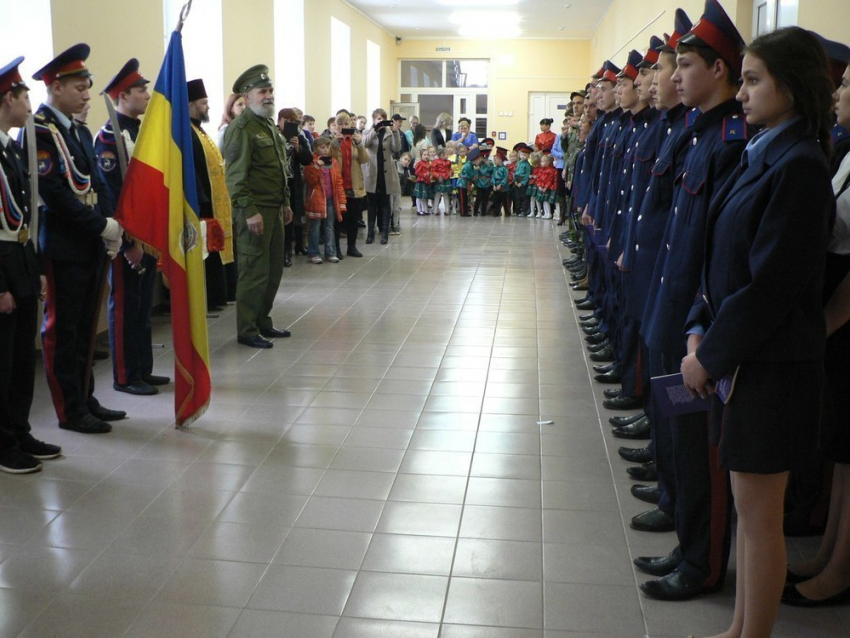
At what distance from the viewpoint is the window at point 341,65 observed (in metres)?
16.6

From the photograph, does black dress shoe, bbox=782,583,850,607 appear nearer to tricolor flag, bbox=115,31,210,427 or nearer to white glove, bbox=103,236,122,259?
tricolor flag, bbox=115,31,210,427

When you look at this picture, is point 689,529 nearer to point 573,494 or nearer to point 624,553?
point 624,553

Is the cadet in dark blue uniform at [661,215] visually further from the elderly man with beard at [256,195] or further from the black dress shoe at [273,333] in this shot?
the black dress shoe at [273,333]

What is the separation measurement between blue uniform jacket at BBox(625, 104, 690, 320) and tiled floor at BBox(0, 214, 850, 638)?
763 millimetres

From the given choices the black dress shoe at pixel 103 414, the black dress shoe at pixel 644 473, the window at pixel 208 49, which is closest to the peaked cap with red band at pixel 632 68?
the black dress shoe at pixel 644 473

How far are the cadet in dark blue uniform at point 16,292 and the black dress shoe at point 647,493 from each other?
2347 mm

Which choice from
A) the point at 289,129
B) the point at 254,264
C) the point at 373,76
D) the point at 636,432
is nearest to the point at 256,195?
the point at 254,264

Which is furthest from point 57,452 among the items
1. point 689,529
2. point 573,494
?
point 689,529

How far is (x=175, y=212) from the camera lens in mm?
4141

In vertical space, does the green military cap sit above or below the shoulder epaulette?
above

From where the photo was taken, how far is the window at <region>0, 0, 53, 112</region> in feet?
20.0

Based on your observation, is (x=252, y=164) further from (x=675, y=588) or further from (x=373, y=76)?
(x=373, y=76)

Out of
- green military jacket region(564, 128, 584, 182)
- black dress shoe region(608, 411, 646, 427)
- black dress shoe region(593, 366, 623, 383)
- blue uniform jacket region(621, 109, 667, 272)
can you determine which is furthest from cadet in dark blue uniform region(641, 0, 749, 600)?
green military jacket region(564, 128, 584, 182)

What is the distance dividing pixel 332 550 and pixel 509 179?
1317 centimetres
